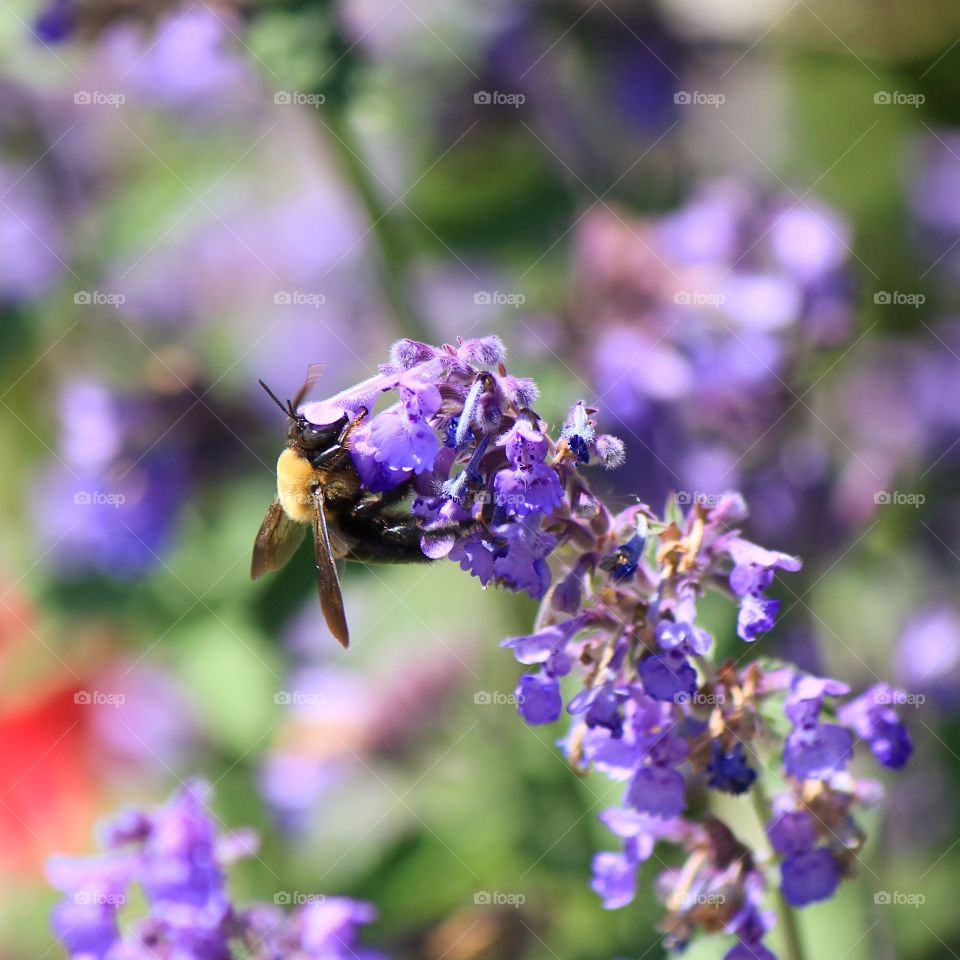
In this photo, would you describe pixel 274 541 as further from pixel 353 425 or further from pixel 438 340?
pixel 438 340

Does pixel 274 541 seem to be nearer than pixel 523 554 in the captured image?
No

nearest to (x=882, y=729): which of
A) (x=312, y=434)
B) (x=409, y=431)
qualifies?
(x=409, y=431)

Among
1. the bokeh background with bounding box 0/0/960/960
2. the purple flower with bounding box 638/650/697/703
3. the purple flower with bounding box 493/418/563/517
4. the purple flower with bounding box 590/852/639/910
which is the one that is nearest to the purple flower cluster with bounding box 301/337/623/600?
the purple flower with bounding box 493/418/563/517

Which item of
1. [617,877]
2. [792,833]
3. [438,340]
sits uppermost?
[792,833]

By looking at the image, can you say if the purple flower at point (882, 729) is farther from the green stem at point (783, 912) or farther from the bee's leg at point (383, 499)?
the bee's leg at point (383, 499)

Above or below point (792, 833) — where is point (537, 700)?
above

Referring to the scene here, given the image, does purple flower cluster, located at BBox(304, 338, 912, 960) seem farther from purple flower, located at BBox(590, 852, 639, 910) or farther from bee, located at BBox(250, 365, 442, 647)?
bee, located at BBox(250, 365, 442, 647)
